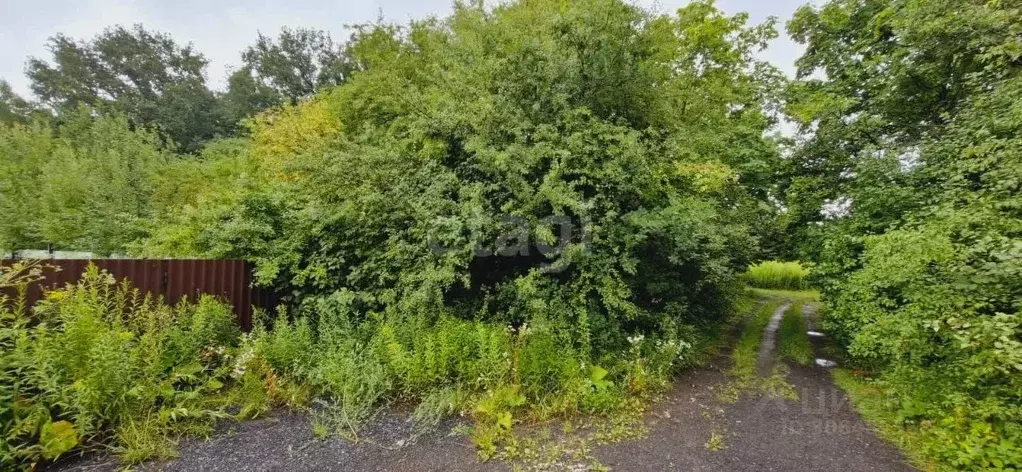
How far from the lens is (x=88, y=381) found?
2945 millimetres

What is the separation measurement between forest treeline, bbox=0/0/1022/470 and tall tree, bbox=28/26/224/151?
1789 centimetres

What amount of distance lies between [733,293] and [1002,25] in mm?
5656

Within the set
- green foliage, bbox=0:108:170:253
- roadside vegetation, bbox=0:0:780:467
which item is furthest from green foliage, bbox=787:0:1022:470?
green foliage, bbox=0:108:170:253

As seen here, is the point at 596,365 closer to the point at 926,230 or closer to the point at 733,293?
the point at 926,230

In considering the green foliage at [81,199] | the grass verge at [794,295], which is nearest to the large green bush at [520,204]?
the green foliage at [81,199]

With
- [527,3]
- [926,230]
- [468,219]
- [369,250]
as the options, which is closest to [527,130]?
[468,219]

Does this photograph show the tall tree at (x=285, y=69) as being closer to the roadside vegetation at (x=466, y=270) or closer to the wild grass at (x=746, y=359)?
the roadside vegetation at (x=466, y=270)

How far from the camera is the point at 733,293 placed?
28.9 ft

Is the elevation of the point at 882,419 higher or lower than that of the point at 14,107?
lower

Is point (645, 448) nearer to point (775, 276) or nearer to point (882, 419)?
point (882, 419)

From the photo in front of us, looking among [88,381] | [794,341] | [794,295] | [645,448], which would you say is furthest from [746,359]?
[794,295]

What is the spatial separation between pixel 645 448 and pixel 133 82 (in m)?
35.5

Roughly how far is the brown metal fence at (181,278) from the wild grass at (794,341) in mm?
8023

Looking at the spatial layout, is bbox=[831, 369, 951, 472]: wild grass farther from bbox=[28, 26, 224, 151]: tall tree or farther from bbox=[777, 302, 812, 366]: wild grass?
bbox=[28, 26, 224, 151]: tall tree
